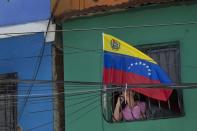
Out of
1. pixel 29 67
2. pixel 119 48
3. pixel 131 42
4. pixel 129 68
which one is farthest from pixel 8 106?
pixel 119 48

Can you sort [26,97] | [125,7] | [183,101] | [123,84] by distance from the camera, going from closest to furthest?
[123,84] → [183,101] → [125,7] → [26,97]

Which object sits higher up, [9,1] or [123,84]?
[9,1]

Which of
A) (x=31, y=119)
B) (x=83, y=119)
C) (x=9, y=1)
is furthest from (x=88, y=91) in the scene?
(x=9, y=1)

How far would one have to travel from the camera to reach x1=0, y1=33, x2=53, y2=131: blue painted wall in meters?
10.0

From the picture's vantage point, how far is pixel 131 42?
9.52 metres

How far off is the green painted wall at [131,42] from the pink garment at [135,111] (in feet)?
0.41

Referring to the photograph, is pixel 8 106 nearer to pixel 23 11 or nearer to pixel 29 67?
pixel 29 67

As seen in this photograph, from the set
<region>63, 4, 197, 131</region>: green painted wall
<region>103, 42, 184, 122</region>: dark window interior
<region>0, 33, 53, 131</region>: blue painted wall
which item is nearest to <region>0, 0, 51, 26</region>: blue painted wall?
<region>0, 33, 53, 131</region>: blue painted wall

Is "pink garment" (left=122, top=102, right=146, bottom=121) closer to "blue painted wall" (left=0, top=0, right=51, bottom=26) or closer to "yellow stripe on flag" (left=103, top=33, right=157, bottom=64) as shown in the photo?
"yellow stripe on flag" (left=103, top=33, right=157, bottom=64)

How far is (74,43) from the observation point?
10.0 meters

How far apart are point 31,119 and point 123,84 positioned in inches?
106

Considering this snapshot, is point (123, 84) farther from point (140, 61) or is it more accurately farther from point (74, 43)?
point (74, 43)

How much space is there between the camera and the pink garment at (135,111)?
9.31 meters

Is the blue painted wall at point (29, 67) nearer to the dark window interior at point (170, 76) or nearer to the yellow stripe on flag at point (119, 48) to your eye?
the dark window interior at point (170, 76)
